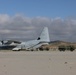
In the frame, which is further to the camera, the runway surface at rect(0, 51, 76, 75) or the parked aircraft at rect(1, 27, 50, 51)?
the parked aircraft at rect(1, 27, 50, 51)

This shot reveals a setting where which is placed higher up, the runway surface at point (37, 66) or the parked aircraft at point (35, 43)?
the parked aircraft at point (35, 43)

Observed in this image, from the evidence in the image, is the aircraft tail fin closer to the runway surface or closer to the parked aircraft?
the parked aircraft

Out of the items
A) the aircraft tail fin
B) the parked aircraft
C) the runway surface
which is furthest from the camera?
the aircraft tail fin

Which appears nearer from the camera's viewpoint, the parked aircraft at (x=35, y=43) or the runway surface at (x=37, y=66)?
the runway surface at (x=37, y=66)

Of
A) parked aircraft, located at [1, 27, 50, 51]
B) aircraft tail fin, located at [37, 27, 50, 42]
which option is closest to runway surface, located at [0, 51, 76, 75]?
parked aircraft, located at [1, 27, 50, 51]

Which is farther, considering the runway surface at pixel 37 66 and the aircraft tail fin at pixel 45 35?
the aircraft tail fin at pixel 45 35

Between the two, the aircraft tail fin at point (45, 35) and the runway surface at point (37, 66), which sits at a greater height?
the aircraft tail fin at point (45, 35)

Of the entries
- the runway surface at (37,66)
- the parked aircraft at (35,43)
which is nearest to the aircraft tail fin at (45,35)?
the parked aircraft at (35,43)

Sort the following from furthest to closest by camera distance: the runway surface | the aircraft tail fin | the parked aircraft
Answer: the aircraft tail fin
the parked aircraft
the runway surface

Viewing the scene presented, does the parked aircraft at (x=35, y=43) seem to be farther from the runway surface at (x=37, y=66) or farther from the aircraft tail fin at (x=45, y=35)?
the runway surface at (x=37, y=66)

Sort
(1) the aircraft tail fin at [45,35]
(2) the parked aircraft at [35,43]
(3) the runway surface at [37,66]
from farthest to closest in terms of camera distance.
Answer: (1) the aircraft tail fin at [45,35]
(2) the parked aircraft at [35,43]
(3) the runway surface at [37,66]

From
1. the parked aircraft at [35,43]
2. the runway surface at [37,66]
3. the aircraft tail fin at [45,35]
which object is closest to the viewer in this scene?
the runway surface at [37,66]

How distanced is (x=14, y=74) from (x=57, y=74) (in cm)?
273

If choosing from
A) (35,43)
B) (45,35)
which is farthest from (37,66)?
(45,35)
